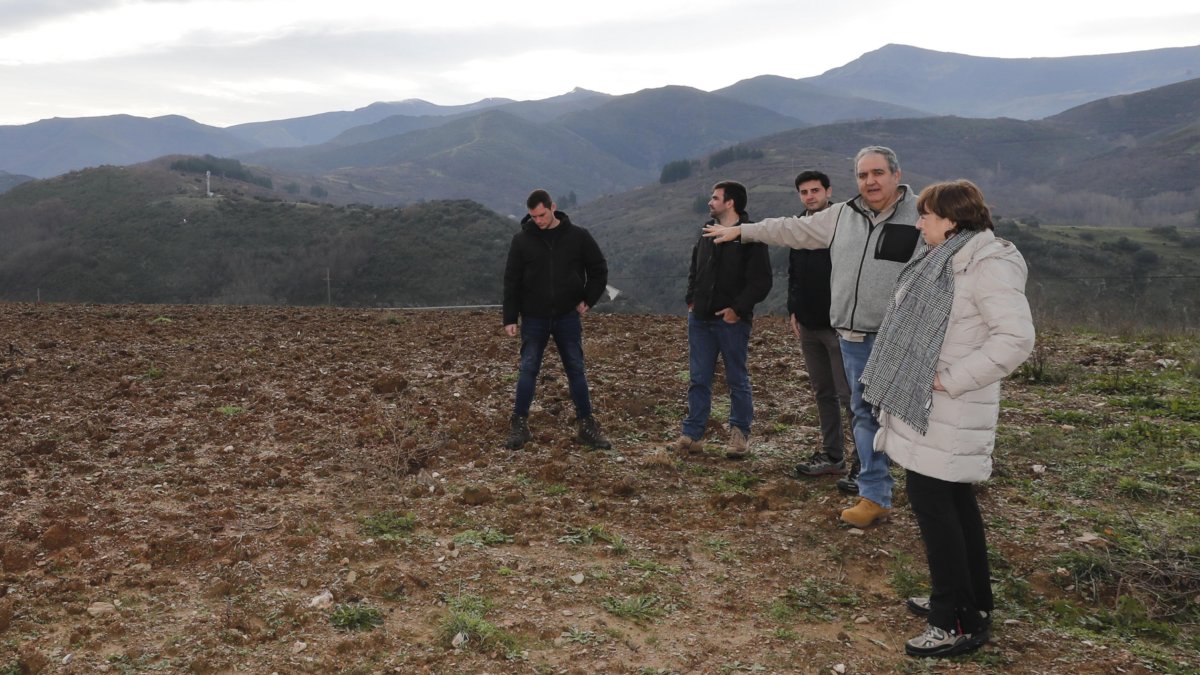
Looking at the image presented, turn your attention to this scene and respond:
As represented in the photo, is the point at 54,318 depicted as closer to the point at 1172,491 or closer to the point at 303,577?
the point at 303,577

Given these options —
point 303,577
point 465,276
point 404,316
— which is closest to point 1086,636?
point 303,577

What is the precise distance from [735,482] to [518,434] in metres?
1.63

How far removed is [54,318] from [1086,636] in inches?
494

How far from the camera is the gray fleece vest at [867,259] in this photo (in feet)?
13.3

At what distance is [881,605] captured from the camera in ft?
11.9

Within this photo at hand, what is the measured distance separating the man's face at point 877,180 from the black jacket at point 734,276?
1201 millimetres

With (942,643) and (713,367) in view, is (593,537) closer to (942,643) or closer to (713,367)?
(713,367)

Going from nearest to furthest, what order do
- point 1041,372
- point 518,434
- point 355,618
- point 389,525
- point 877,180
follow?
point 355,618, point 877,180, point 389,525, point 518,434, point 1041,372

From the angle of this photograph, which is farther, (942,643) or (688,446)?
(688,446)

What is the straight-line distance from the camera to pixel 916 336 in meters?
3.10

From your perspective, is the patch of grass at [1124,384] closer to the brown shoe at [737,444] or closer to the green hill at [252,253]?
the brown shoe at [737,444]

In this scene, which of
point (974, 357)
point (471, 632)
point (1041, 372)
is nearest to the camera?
point (974, 357)

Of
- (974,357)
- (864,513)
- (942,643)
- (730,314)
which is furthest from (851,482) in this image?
(974,357)

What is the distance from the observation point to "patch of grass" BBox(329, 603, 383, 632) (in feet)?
11.2
